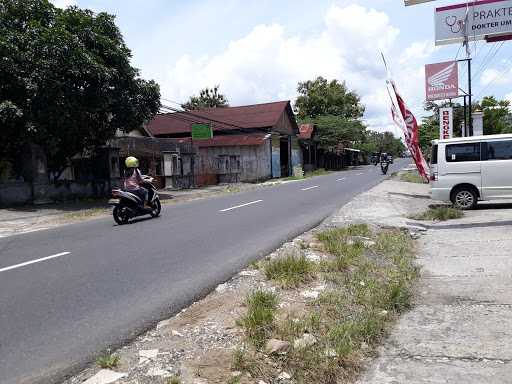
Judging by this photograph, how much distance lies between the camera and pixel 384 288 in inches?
218

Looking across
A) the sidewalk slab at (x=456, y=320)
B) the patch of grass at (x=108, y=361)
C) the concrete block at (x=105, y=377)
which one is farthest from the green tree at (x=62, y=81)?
the concrete block at (x=105, y=377)

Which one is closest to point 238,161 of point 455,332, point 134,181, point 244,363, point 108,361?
point 134,181

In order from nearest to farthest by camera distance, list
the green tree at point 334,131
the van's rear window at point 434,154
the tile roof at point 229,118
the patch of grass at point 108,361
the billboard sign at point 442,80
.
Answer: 1. the patch of grass at point 108,361
2. the van's rear window at point 434,154
3. the billboard sign at point 442,80
4. the tile roof at point 229,118
5. the green tree at point 334,131

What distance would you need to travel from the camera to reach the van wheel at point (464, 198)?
1312cm

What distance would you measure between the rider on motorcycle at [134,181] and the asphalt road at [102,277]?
0.79 meters

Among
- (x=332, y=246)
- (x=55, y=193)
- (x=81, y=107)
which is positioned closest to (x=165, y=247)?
(x=332, y=246)

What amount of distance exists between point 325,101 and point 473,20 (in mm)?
48516

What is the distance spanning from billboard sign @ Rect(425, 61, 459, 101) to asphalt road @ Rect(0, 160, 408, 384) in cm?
1244

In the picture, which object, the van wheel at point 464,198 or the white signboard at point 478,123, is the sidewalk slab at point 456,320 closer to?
the van wheel at point 464,198

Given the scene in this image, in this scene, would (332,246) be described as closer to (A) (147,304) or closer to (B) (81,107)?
(A) (147,304)

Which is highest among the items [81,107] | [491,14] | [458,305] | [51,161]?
[491,14]

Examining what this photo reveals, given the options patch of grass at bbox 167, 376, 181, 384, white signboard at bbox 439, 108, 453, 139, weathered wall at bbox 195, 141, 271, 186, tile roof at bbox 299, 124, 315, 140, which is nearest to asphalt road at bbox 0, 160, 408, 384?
patch of grass at bbox 167, 376, 181, 384

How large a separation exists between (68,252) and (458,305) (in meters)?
6.59

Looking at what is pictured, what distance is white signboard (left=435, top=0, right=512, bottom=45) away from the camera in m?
19.4
